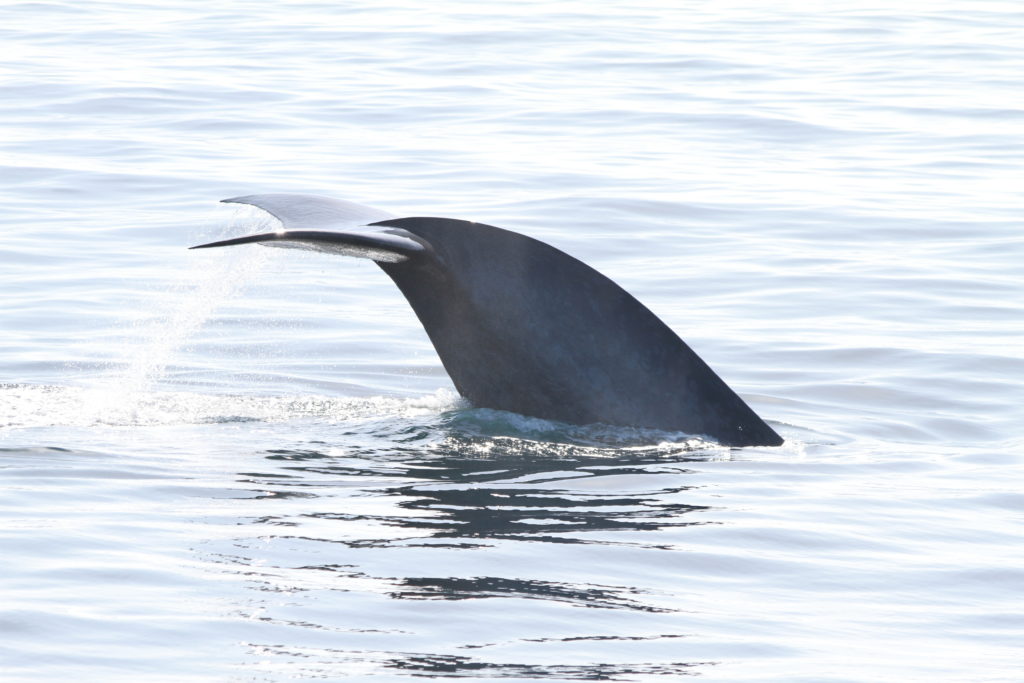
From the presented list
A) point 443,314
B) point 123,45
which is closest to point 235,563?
point 443,314

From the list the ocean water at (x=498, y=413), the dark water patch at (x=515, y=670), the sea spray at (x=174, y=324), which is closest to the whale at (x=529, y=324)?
the ocean water at (x=498, y=413)

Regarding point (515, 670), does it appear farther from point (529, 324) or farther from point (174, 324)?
point (174, 324)

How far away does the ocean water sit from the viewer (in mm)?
5555

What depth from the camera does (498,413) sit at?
7.84 meters

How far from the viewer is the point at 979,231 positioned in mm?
14969

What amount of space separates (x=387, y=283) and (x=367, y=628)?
27.2ft

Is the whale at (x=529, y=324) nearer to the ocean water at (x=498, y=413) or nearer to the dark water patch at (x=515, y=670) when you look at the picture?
the ocean water at (x=498, y=413)

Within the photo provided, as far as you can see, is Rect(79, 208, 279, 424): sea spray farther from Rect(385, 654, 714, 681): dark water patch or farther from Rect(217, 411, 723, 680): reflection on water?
Rect(385, 654, 714, 681): dark water patch

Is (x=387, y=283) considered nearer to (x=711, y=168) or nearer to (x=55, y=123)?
(x=711, y=168)

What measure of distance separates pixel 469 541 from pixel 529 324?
4.50 ft

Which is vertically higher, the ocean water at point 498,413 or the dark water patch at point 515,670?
the ocean water at point 498,413

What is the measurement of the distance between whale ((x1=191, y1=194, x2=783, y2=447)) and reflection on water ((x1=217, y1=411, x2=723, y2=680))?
0.64ft

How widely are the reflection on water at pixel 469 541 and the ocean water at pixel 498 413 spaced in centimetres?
2

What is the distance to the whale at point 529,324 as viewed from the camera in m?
7.29
